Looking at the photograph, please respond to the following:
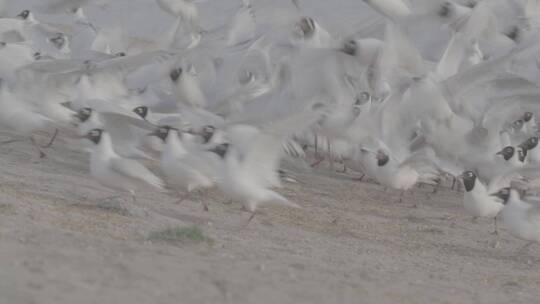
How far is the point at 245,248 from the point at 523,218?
2609 millimetres

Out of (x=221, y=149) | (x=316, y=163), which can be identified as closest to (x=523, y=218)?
(x=221, y=149)

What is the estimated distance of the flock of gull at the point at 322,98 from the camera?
Answer: 1045 cm

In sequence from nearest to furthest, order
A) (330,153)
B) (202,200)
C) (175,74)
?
1. (202,200)
2. (175,74)
3. (330,153)

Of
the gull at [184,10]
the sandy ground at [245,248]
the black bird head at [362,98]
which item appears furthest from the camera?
the gull at [184,10]

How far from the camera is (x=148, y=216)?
344 inches

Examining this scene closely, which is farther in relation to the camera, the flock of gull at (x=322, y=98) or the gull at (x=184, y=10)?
the gull at (x=184, y=10)

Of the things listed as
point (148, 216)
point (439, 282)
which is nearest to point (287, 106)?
point (148, 216)

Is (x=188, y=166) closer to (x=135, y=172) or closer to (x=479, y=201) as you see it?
(x=135, y=172)

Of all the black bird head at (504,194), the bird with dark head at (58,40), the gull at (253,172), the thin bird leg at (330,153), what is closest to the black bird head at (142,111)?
the thin bird leg at (330,153)

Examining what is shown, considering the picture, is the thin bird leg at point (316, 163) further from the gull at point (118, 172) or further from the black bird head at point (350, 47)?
the gull at point (118, 172)

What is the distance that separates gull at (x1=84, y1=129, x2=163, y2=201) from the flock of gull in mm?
24

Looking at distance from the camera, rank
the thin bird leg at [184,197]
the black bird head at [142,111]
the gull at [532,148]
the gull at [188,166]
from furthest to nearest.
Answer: the gull at [532,148] < the black bird head at [142,111] < the thin bird leg at [184,197] < the gull at [188,166]

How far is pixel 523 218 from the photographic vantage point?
954 cm

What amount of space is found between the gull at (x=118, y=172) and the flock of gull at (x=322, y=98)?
24mm
